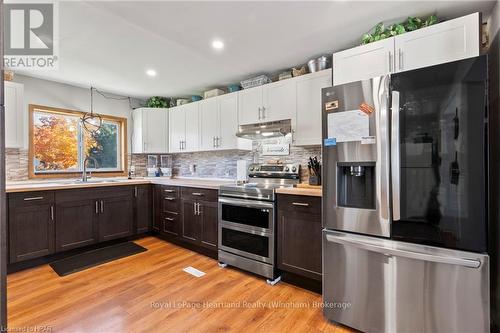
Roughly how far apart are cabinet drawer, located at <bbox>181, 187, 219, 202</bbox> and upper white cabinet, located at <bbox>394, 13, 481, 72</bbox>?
2238 mm

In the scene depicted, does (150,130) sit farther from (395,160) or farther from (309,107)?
(395,160)

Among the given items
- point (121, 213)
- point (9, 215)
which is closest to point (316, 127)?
point (121, 213)

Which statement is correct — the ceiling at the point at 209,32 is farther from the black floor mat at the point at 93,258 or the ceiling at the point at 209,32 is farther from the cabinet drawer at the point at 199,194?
the black floor mat at the point at 93,258

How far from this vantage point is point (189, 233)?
324cm

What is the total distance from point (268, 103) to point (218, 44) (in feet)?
2.99

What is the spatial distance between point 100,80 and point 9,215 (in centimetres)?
196

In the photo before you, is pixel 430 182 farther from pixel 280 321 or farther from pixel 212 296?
pixel 212 296

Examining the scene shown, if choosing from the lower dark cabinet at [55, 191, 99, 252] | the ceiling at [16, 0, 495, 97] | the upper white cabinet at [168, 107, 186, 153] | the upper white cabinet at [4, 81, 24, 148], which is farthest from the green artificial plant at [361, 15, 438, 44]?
the upper white cabinet at [4, 81, 24, 148]

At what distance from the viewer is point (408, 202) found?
1.53 m

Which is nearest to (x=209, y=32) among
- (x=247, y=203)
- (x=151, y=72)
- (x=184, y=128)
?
(x=151, y=72)

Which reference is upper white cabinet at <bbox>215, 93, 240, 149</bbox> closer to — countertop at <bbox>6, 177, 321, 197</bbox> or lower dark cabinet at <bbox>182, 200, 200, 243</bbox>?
countertop at <bbox>6, 177, 321, 197</bbox>

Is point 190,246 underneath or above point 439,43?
underneath

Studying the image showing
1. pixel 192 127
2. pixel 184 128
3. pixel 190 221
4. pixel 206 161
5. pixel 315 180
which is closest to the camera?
pixel 315 180

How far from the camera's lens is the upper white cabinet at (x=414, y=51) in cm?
162
